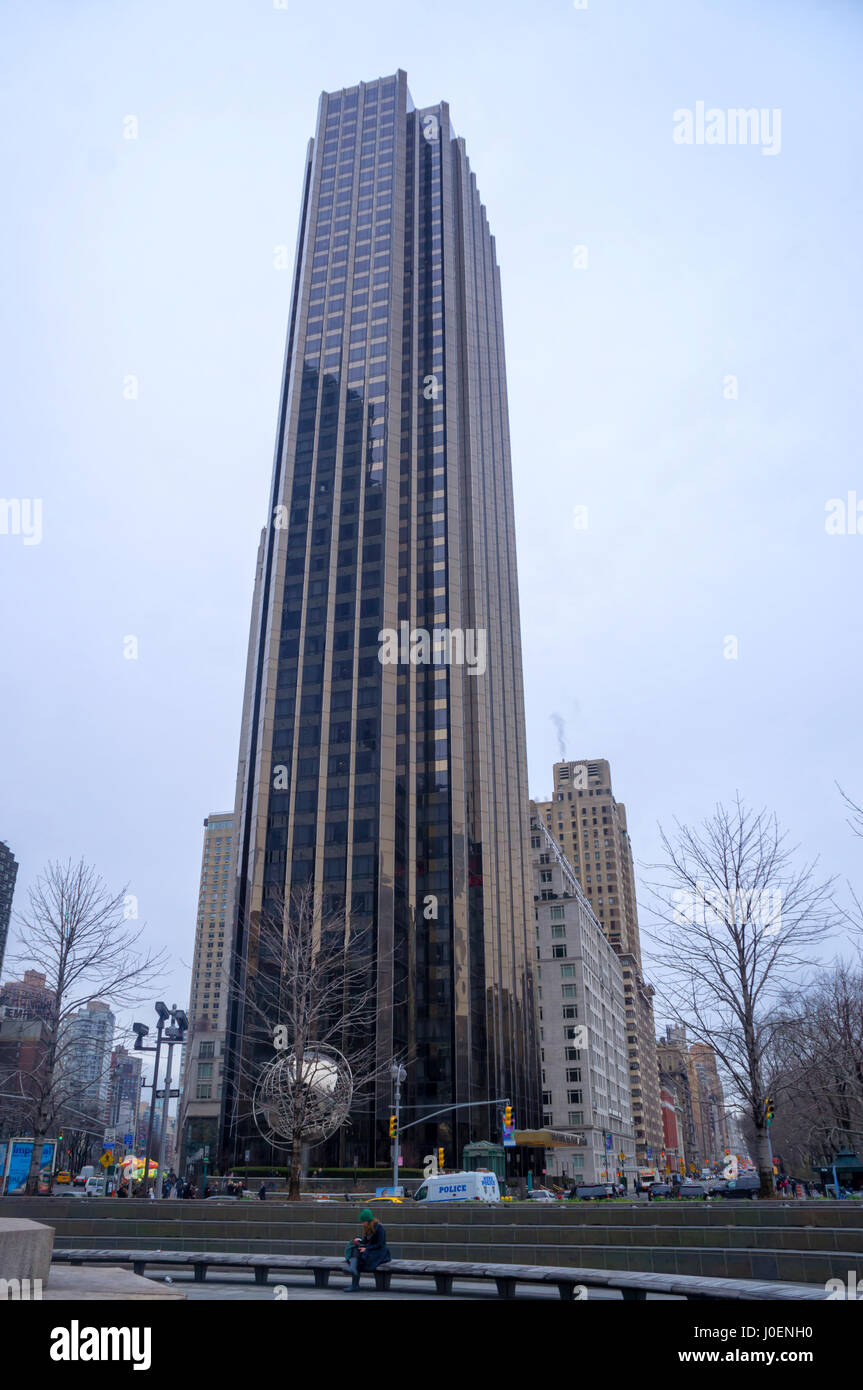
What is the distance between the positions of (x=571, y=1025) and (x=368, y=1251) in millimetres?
98079

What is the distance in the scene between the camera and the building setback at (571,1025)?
103 metres

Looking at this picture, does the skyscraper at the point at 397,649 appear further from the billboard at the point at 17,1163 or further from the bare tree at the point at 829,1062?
the billboard at the point at 17,1163

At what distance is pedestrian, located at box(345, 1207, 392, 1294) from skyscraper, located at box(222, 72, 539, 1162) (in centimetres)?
5321

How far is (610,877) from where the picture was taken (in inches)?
6545

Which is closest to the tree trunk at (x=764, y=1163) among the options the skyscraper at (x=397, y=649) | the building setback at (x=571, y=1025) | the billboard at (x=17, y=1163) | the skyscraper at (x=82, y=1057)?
the skyscraper at (x=82, y=1057)

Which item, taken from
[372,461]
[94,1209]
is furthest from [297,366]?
[94,1209]

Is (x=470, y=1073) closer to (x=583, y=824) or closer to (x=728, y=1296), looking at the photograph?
(x=728, y=1296)

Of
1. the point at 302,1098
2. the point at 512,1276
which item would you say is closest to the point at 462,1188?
the point at 302,1098

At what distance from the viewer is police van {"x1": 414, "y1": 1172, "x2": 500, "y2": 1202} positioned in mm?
35312

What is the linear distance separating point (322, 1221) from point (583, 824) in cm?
14874

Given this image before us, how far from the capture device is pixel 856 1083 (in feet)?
98.7

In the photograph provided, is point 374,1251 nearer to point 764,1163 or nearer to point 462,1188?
point 764,1163

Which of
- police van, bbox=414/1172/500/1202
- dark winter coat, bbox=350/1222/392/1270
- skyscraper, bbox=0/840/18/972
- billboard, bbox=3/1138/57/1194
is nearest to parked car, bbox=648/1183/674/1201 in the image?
police van, bbox=414/1172/500/1202

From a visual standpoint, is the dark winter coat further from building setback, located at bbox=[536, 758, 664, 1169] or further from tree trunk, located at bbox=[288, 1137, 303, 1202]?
building setback, located at bbox=[536, 758, 664, 1169]
